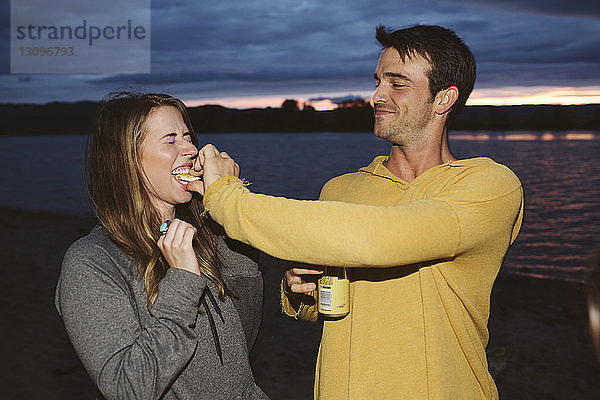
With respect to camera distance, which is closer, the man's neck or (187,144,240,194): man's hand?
(187,144,240,194): man's hand

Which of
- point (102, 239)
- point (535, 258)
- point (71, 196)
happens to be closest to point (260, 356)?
point (102, 239)

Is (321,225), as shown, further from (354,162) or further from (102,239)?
(354,162)

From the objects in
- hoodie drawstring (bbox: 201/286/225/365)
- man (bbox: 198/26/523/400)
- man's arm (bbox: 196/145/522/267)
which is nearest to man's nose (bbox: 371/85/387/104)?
man (bbox: 198/26/523/400)

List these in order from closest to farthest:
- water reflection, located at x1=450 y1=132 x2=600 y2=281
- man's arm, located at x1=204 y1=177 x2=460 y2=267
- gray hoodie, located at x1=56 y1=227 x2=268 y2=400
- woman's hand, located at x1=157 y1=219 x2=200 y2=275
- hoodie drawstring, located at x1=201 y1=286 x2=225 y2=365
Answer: man's arm, located at x1=204 y1=177 x2=460 y2=267 < gray hoodie, located at x1=56 y1=227 x2=268 y2=400 < woman's hand, located at x1=157 y1=219 x2=200 y2=275 < hoodie drawstring, located at x1=201 y1=286 x2=225 y2=365 < water reflection, located at x1=450 y1=132 x2=600 y2=281

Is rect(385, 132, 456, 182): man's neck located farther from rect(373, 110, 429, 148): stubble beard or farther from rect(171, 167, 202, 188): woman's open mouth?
rect(171, 167, 202, 188): woman's open mouth

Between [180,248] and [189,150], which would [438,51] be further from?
[180,248]

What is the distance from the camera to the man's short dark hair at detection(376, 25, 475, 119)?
3.14 meters

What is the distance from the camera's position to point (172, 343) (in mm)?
2312

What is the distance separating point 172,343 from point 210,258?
91cm

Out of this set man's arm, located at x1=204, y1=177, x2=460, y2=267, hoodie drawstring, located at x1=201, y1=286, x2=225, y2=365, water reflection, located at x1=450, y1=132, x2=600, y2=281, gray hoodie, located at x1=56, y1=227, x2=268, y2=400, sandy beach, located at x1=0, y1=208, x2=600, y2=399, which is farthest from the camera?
water reflection, located at x1=450, y1=132, x2=600, y2=281

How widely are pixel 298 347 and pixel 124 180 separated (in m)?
6.56

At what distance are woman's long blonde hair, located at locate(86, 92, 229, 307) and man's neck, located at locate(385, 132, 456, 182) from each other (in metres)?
1.29

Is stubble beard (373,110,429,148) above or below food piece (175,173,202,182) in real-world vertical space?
above

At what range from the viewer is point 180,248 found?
2473mm
